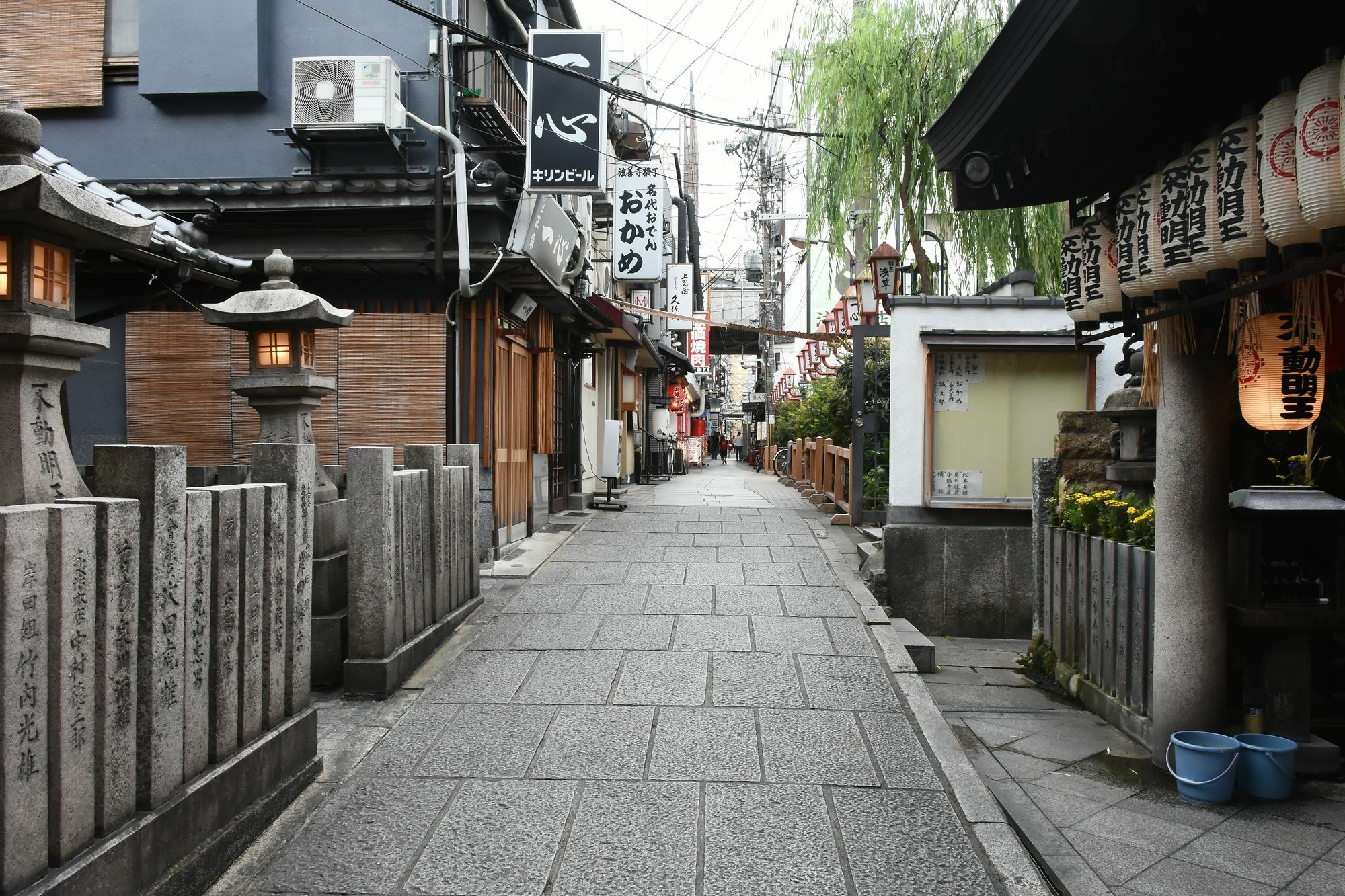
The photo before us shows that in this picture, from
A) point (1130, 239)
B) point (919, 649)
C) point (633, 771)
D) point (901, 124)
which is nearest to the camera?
point (633, 771)

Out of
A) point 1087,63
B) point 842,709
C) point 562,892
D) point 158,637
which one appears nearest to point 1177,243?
point 1087,63

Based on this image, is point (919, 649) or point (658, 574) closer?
point (919, 649)

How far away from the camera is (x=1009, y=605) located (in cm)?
1173

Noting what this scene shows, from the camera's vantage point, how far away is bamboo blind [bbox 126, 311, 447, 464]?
1134 cm

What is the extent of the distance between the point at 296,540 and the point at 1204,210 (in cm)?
554

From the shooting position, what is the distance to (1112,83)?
5.66m

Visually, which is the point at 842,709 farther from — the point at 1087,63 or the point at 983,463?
the point at 983,463

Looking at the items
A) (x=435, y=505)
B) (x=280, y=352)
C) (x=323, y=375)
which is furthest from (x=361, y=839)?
(x=323, y=375)

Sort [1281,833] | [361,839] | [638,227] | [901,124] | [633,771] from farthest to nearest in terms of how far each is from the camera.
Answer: [638,227] < [901,124] < [633,771] < [1281,833] < [361,839]

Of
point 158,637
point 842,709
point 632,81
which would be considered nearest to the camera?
point 158,637

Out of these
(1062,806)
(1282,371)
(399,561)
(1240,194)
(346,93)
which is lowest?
(1062,806)

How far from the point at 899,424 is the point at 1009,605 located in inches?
108

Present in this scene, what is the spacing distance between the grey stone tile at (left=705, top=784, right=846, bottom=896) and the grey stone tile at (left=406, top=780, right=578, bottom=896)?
79cm

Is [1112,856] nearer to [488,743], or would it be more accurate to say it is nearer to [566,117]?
[488,743]
